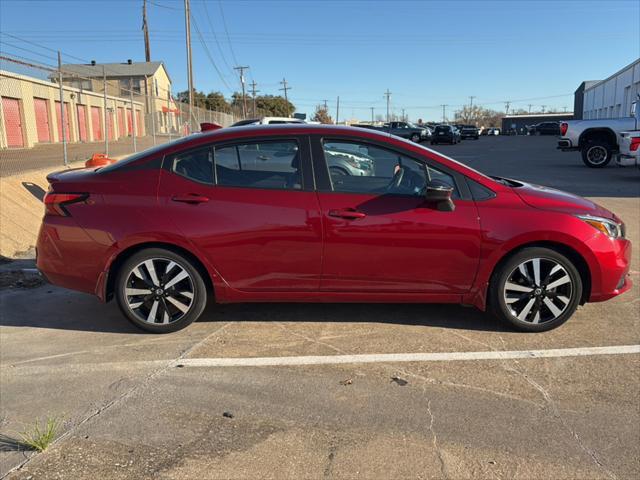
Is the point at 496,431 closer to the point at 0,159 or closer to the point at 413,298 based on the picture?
the point at 413,298

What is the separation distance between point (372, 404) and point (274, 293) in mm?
1406

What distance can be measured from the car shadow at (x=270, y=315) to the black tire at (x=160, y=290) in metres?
0.21

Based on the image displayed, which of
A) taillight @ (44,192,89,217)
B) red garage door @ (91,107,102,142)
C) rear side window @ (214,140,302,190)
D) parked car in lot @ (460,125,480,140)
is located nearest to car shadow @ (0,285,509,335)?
taillight @ (44,192,89,217)

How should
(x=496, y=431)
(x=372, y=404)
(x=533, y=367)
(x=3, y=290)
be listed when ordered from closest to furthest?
(x=496, y=431) → (x=372, y=404) → (x=533, y=367) → (x=3, y=290)

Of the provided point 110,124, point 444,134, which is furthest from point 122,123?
point 444,134

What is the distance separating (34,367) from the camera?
395 centimetres

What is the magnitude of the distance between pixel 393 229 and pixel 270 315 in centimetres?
144

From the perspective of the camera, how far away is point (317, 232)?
423 cm

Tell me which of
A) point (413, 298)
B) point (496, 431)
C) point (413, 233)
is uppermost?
point (413, 233)

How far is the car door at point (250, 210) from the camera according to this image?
4262mm

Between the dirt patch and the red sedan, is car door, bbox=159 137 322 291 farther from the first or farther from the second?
the dirt patch

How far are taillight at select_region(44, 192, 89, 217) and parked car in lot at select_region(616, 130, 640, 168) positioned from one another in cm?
1389

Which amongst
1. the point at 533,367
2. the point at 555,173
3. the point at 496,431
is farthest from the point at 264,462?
the point at 555,173

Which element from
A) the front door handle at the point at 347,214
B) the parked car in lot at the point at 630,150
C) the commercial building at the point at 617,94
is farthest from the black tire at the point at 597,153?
the commercial building at the point at 617,94
